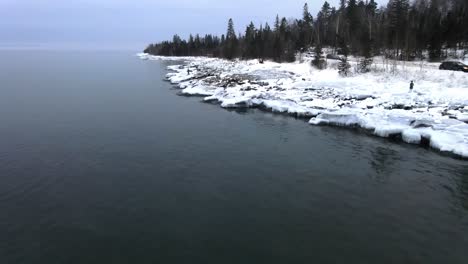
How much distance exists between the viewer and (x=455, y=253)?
37.6ft

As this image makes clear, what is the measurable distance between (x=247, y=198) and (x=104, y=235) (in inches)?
243

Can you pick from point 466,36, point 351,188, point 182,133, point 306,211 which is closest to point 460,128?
point 351,188

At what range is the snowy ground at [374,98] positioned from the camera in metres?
25.1

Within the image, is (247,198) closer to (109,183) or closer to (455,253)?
(109,183)

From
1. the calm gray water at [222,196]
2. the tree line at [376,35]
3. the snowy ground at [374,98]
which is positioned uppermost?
the tree line at [376,35]

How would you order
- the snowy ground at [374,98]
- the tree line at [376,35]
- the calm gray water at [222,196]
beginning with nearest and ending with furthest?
the calm gray water at [222,196]
the snowy ground at [374,98]
the tree line at [376,35]

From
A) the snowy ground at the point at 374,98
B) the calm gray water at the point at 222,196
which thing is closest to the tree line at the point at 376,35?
the snowy ground at the point at 374,98

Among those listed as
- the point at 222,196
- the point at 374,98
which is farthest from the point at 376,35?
the point at 222,196

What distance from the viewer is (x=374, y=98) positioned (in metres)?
33.7

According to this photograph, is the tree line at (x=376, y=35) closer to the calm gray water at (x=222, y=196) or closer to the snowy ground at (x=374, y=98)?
the snowy ground at (x=374, y=98)

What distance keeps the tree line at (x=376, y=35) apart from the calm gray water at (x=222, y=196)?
29027 mm

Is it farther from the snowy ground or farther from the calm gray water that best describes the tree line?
the calm gray water

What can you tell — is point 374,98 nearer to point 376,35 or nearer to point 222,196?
point 222,196

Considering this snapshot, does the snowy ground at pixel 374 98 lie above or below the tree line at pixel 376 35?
below
